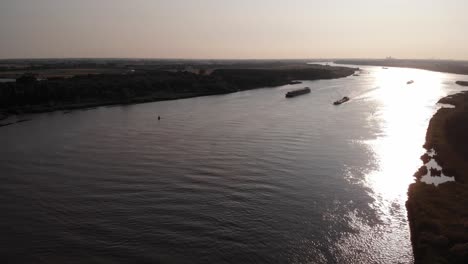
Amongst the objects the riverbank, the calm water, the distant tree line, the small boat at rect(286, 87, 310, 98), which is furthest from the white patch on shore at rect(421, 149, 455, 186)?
the distant tree line

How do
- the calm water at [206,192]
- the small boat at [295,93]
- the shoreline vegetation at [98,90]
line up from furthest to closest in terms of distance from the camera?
the small boat at [295,93], the shoreline vegetation at [98,90], the calm water at [206,192]

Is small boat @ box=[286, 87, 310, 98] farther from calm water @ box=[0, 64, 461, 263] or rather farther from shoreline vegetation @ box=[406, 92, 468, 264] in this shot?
shoreline vegetation @ box=[406, 92, 468, 264]

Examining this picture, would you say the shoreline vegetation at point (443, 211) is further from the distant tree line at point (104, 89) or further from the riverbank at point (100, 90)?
the distant tree line at point (104, 89)

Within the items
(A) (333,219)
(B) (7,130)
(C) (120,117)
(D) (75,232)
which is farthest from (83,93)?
(A) (333,219)

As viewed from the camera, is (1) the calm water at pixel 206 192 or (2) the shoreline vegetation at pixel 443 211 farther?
(1) the calm water at pixel 206 192

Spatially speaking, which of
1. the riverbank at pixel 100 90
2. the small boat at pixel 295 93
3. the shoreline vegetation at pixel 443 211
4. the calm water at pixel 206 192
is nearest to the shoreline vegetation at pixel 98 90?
the riverbank at pixel 100 90

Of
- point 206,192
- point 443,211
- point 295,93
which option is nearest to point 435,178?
point 443,211

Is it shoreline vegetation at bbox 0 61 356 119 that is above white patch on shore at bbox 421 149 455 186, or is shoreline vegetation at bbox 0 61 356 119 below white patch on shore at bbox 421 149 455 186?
above

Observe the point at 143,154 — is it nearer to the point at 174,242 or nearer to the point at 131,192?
the point at 131,192
